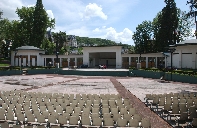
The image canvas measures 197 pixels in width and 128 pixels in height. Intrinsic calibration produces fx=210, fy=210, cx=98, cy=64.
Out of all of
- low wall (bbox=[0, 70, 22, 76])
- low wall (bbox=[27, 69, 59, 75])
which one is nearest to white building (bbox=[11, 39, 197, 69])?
low wall (bbox=[0, 70, 22, 76])

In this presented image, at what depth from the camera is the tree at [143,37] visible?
79250 millimetres

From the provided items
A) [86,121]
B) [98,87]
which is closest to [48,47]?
[98,87]

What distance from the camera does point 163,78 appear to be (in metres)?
36.0

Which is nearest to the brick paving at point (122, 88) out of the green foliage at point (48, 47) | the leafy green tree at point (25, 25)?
the leafy green tree at point (25, 25)

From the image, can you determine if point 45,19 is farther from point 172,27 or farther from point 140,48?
point 172,27

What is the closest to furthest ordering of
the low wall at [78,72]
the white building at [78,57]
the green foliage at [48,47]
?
the low wall at [78,72] → the white building at [78,57] → the green foliage at [48,47]

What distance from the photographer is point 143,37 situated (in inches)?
3187

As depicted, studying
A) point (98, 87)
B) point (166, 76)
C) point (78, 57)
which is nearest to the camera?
point (98, 87)

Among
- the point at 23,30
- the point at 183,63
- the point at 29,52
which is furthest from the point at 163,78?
the point at 23,30

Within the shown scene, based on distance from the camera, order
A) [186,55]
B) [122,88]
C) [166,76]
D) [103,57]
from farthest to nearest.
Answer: [103,57] < [186,55] < [166,76] < [122,88]

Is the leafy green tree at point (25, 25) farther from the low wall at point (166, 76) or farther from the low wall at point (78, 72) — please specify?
the low wall at point (166, 76)

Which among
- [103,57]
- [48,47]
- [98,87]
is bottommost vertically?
[98,87]

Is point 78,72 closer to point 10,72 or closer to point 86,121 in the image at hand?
point 10,72

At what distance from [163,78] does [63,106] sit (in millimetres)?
27208
